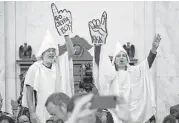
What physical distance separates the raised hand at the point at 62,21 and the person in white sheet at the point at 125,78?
0.30 meters

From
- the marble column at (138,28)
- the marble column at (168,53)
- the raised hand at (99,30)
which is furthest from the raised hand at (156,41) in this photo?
the marble column at (138,28)

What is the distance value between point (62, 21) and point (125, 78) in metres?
1.23

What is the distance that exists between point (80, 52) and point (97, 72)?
4646mm

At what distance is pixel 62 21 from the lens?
9.65 meters

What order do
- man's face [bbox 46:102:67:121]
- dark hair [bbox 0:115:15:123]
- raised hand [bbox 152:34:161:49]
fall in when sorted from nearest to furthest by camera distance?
man's face [bbox 46:102:67:121]
dark hair [bbox 0:115:15:123]
raised hand [bbox 152:34:161:49]

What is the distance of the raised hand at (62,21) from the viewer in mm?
9555

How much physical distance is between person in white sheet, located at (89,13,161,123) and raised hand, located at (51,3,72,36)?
0.99ft

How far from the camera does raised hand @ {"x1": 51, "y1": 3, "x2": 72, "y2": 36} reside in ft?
31.3

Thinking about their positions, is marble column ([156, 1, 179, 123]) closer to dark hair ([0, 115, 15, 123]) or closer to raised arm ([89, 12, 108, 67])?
raised arm ([89, 12, 108, 67])

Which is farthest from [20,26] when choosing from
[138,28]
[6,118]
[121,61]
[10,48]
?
[6,118]

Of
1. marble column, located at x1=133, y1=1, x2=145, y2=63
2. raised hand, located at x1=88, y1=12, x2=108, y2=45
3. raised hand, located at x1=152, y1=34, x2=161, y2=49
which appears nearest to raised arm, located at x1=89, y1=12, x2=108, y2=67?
raised hand, located at x1=88, y1=12, x2=108, y2=45

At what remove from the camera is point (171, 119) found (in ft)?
29.5

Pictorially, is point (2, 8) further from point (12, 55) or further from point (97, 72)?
point (97, 72)

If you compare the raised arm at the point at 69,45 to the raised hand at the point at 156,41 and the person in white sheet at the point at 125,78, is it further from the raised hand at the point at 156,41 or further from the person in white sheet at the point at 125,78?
the raised hand at the point at 156,41
